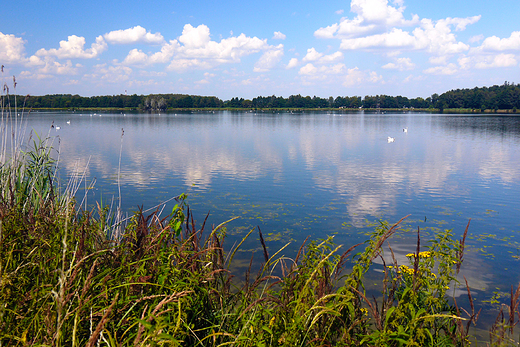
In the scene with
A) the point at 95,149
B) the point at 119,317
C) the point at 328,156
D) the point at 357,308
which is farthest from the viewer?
the point at 95,149

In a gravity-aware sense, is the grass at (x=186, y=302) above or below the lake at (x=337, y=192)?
above

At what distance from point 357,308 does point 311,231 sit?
852 cm

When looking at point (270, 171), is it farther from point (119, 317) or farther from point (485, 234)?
point (119, 317)

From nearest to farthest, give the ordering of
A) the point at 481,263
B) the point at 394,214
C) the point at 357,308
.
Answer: the point at 357,308, the point at 481,263, the point at 394,214

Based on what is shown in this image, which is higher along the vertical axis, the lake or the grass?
the grass

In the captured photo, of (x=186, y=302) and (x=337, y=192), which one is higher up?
(x=186, y=302)

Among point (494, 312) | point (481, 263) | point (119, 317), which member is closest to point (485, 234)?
point (481, 263)

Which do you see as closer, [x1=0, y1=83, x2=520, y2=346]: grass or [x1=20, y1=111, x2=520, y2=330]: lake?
[x1=0, y1=83, x2=520, y2=346]: grass

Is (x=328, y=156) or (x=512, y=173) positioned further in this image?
(x=328, y=156)

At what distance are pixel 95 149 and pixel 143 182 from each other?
1777 centimetres

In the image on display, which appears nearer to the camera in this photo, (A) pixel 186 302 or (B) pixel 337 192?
(A) pixel 186 302

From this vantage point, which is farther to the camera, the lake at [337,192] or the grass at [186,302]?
the lake at [337,192]

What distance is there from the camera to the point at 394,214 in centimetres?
1504

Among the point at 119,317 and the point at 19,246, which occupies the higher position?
the point at 19,246
